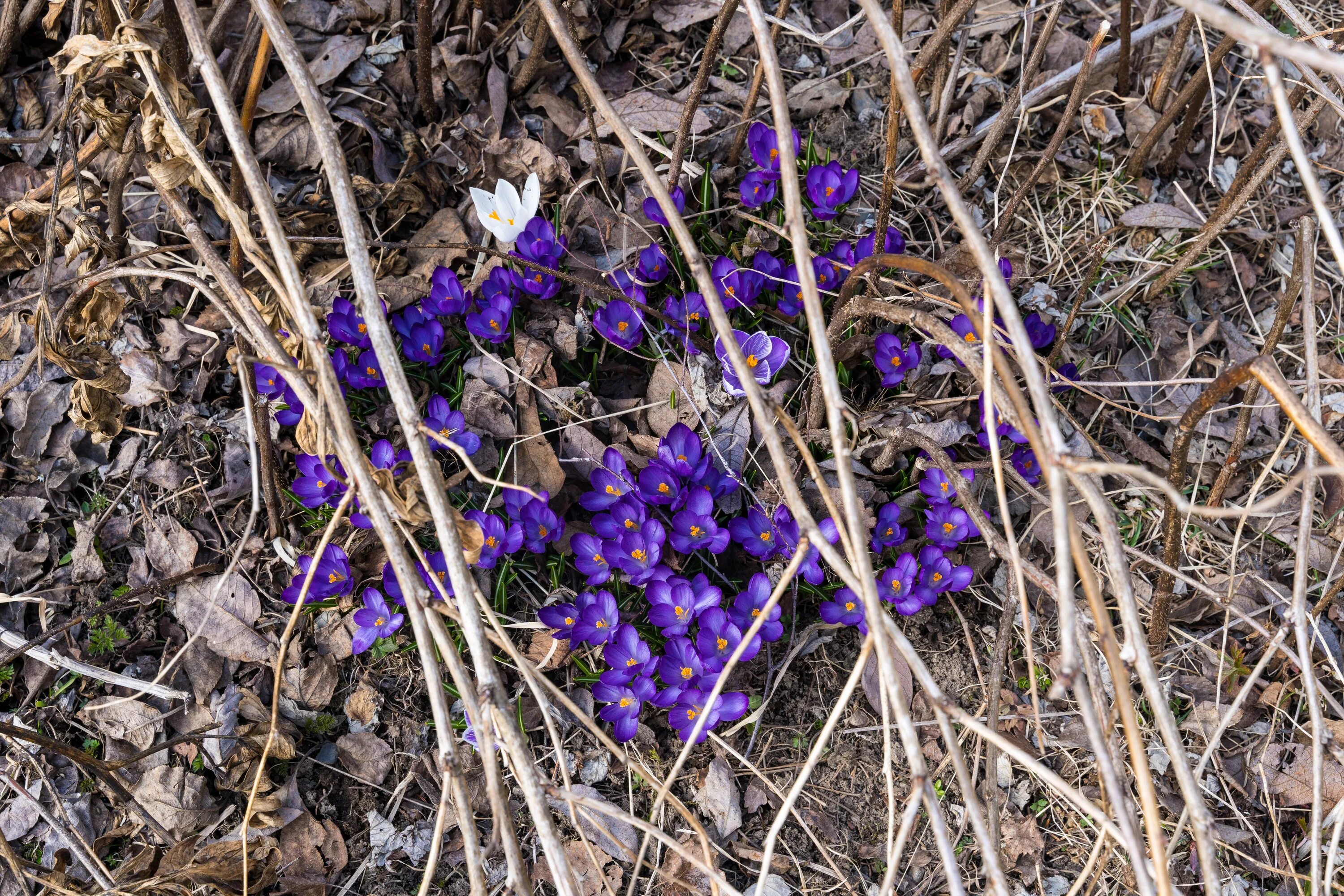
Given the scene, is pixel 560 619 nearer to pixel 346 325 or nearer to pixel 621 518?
pixel 621 518

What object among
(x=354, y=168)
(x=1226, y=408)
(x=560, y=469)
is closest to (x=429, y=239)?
(x=354, y=168)

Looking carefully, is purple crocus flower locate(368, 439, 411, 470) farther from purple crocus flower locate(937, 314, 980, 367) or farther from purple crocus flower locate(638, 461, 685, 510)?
purple crocus flower locate(937, 314, 980, 367)

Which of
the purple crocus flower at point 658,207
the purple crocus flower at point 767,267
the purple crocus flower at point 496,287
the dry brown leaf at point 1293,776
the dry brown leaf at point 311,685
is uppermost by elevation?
the purple crocus flower at point 658,207

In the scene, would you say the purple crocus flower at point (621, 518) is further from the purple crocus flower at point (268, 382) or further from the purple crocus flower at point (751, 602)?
the purple crocus flower at point (268, 382)

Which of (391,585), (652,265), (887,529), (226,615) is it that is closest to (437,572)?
(391,585)

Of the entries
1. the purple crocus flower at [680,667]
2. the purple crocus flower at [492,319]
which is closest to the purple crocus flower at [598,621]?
the purple crocus flower at [680,667]

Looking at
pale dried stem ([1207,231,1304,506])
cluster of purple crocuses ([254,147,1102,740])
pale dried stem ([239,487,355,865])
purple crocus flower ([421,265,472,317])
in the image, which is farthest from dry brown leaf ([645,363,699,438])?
pale dried stem ([1207,231,1304,506])

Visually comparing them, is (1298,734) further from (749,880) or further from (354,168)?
(354,168)
